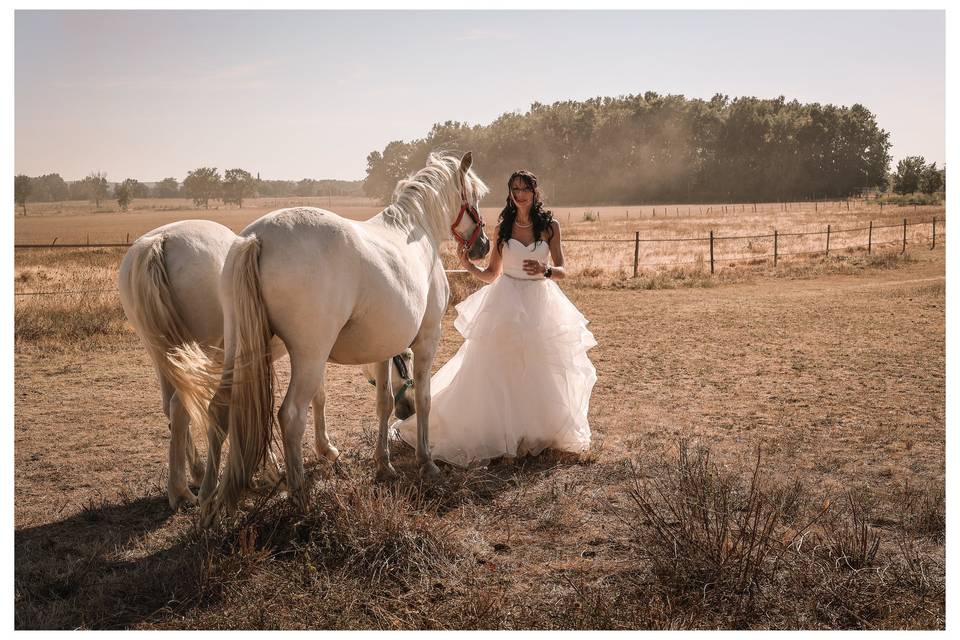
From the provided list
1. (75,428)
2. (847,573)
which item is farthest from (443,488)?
(75,428)

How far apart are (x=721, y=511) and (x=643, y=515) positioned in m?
0.40

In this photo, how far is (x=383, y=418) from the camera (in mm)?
4617

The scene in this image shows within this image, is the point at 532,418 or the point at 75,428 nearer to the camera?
the point at 532,418

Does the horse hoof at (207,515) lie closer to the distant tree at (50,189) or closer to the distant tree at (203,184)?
the distant tree at (203,184)

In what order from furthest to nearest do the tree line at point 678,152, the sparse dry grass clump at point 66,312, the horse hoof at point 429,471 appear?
1. the tree line at point 678,152
2. the sparse dry grass clump at point 66,312
3. the horse hoof at point 429,471

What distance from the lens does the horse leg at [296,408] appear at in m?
3.43

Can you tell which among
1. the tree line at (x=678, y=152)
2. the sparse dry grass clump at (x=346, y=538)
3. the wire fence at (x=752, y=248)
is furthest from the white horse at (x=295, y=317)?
the tree line at (x=678, y=152)

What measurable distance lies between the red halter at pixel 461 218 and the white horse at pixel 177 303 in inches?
61.8

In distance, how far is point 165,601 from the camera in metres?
2.85

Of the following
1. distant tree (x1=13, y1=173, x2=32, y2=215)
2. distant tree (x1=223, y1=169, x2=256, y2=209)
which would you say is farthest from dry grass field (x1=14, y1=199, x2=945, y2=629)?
distant tree (x1=223, y1=169, x2=256, y2=209)

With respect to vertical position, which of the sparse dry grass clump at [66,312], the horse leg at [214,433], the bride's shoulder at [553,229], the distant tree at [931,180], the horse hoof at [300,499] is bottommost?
the horse hoof at [300,499]

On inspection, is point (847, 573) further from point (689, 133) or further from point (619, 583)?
point (689, 133)

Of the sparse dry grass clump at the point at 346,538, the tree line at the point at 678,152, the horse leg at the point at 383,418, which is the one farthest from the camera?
the tree line at the point at 678,152

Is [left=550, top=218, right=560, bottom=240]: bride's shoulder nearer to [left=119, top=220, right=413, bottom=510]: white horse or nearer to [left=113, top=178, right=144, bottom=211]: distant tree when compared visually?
[left=119, top=220, right=413, bottom=510]: white horse
